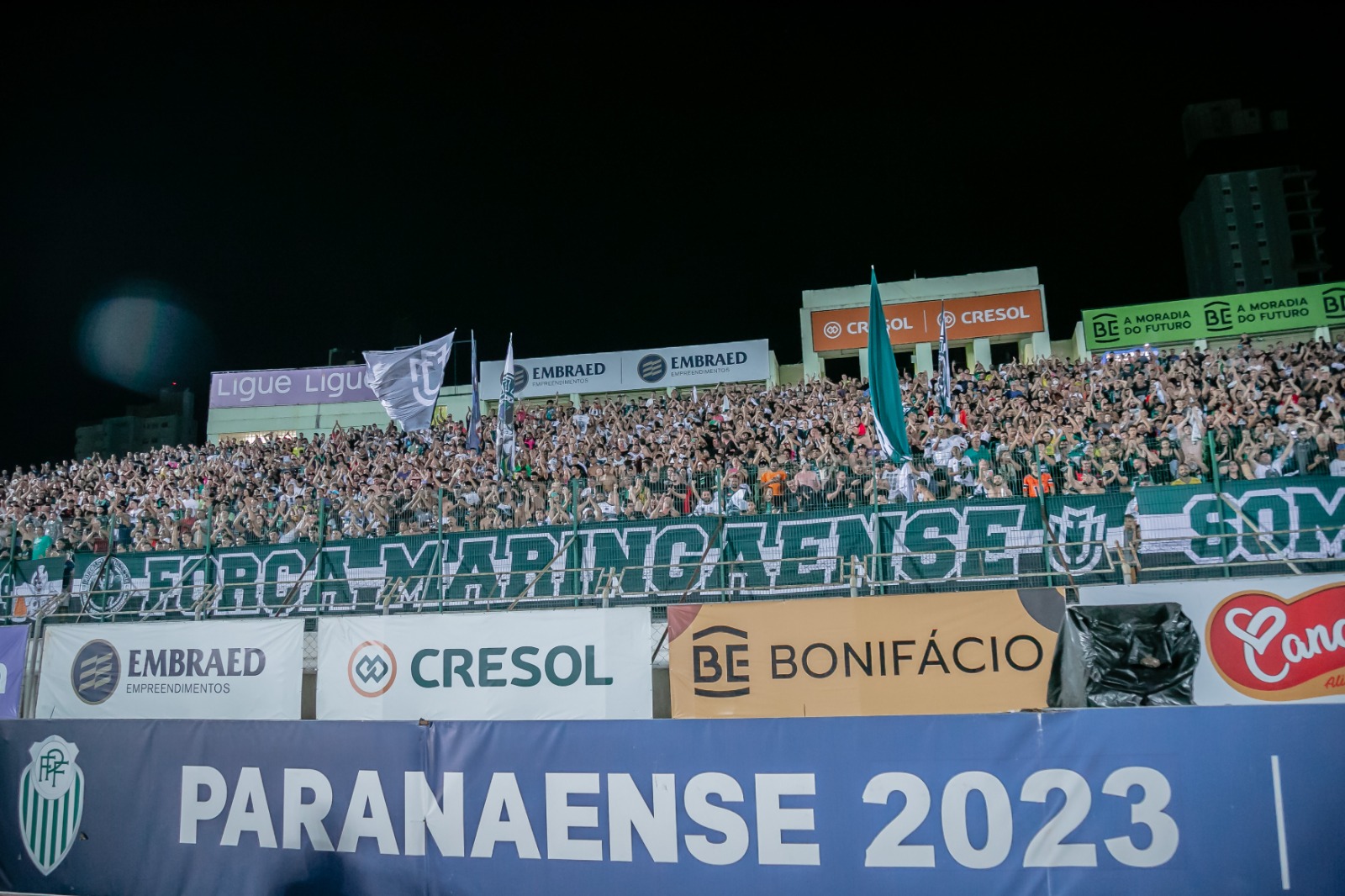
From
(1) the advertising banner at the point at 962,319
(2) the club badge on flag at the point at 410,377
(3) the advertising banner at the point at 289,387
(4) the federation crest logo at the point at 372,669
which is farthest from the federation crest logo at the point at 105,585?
(1) the advertising banner at the point at 962,319

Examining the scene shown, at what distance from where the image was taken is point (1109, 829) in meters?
5.52

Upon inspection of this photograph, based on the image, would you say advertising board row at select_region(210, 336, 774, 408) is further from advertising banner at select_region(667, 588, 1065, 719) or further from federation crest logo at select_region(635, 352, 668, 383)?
advertising banner at select_region(667, 588, 1065, 719)

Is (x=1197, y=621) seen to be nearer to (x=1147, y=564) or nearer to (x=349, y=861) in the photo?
(x=1147, y=564)

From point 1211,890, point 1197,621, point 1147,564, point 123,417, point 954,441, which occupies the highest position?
point 123,417

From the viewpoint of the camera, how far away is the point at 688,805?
20.5 ft

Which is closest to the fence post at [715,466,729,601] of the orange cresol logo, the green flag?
the green flag

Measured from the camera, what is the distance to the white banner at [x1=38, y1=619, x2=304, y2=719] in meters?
10.9

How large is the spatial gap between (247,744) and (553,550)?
257 inches

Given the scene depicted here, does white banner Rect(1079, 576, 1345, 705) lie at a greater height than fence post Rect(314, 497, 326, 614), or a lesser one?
lesser

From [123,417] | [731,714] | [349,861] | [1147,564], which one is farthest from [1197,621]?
[123,417]

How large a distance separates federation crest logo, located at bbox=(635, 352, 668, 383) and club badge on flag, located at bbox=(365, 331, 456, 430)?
Result: 43.4 ft

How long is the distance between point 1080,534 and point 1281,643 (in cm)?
386

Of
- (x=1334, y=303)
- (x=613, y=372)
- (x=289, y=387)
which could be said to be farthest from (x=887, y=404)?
(x=289, y=387)

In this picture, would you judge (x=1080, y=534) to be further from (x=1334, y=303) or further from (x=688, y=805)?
(x=1334, y=303)
